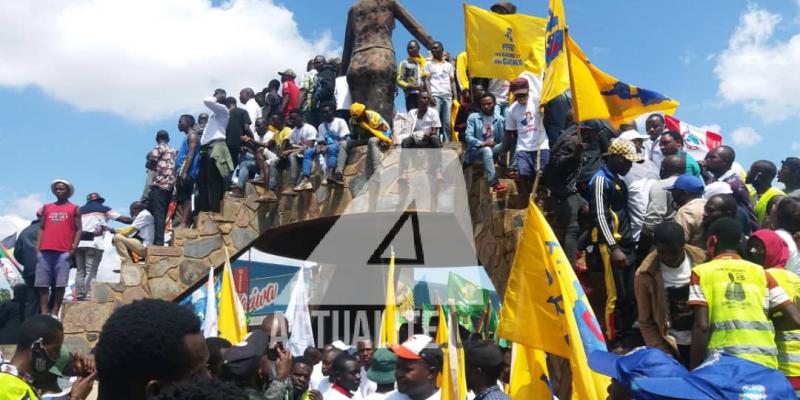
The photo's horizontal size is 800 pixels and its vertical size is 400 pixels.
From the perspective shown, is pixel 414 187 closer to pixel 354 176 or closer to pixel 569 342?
pixel 354 176

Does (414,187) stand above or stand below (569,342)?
above

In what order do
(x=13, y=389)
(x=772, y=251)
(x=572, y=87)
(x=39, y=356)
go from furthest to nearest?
(x=572, y=87), (x=772, y=251), (x=39, y=356), (x=13, y=389)

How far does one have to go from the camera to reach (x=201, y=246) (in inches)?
391

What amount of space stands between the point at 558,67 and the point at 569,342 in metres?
3.03

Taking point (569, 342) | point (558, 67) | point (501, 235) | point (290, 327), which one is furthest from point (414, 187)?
point (569, 342)

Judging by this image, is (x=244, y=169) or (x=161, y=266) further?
(x=244, y=169)

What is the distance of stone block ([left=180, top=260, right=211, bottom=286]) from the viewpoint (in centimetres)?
977

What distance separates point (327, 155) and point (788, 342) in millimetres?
6494

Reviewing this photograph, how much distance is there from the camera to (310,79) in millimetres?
10922

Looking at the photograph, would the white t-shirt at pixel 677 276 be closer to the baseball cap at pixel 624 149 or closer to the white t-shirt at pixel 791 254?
the white t-shirt at pixel 791 254

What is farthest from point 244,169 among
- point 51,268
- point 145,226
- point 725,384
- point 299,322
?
point 725,384

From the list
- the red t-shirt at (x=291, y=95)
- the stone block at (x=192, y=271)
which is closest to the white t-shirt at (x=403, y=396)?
the stone block at (x=192, y=271)

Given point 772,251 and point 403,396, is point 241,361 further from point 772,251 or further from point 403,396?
point 772,251

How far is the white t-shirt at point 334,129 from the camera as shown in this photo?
377 inches
